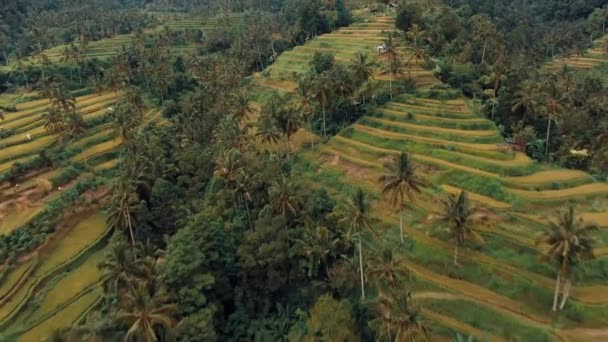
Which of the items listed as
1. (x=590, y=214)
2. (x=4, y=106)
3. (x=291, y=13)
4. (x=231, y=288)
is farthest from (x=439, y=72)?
(x=4, y=106)

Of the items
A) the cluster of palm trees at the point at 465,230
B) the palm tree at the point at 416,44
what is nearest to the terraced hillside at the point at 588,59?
the palm tree at the point at 416,44

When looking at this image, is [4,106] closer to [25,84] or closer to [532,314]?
[25,84]

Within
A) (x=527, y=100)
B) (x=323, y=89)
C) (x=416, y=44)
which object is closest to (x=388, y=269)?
(x=323, y=89)

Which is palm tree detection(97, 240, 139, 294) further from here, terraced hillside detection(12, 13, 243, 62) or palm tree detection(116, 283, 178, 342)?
terraced hillside detection(12, 13, 243, 62)

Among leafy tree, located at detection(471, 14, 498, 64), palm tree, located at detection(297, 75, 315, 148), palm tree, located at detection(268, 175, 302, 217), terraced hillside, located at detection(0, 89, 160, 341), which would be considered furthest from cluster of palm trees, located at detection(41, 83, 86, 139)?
leafy tree, located at detection(471, 14, 498, 64)

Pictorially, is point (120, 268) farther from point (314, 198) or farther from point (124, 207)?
point (314, 198)

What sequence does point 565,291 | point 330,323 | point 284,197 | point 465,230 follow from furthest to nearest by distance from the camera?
point 284,197 < point 465,230 < point 565,291 < point 330,323
